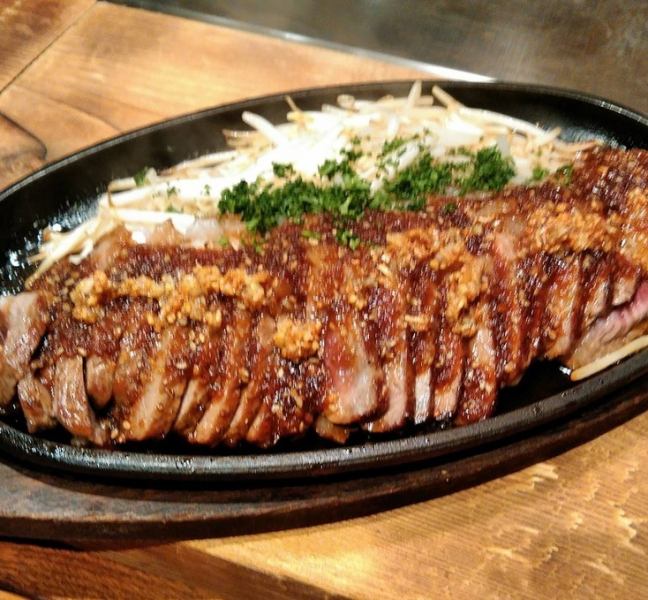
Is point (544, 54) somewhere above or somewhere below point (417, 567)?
above

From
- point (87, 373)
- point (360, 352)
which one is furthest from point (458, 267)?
point (87, 373)

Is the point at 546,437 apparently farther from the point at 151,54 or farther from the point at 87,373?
the point at 151,54

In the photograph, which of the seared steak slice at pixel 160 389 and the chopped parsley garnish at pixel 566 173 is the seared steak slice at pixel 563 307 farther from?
the seared steak slice at pixel 160 389

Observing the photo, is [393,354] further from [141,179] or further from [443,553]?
[141,179]

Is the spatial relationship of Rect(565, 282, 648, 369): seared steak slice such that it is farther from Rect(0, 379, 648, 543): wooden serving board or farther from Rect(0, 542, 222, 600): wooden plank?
Rect(0, 542, 222, 600): wooden plank

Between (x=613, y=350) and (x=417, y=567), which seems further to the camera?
(x=613, y=350)

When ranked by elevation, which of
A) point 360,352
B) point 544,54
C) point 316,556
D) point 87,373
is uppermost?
point 544,54

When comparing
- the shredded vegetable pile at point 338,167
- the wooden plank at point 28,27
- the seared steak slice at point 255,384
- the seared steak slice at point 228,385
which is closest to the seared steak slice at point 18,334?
the shredded vegetable pile at point 338,167
